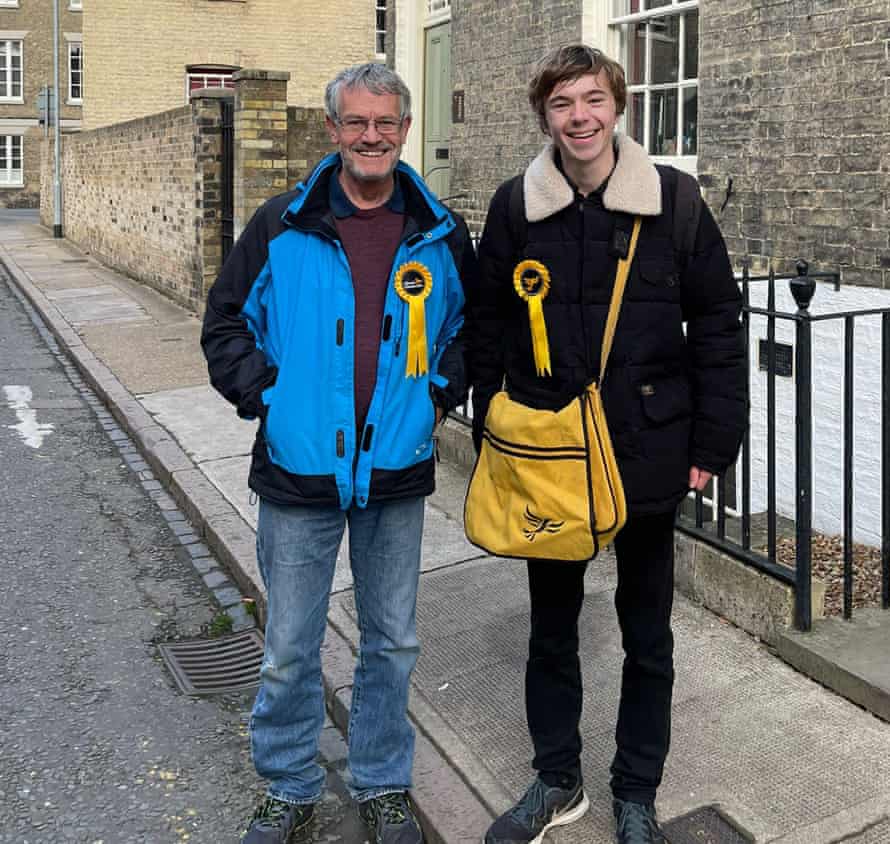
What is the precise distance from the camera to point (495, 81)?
9617 millimetres

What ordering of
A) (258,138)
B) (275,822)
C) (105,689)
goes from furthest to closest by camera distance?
(258,138) → (105,689) → (275,822)

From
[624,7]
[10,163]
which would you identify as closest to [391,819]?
[624,7]

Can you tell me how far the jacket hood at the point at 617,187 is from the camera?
9.37ft

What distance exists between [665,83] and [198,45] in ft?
73.1

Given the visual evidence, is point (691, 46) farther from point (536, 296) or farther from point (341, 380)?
Answer: point (341, 380)

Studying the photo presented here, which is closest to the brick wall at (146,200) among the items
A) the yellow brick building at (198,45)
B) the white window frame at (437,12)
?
the yellow brick building at (198,45)

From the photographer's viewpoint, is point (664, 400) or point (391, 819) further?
point (391, 819)

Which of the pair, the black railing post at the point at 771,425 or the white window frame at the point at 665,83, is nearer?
the black railing post at the point at 771,425

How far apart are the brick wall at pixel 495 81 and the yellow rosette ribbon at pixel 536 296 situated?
5810 millimetres

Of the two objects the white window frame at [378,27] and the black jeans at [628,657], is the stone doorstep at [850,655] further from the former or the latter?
the white window frame at [378,27]

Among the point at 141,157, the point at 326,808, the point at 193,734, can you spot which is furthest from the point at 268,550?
the point at 141,157

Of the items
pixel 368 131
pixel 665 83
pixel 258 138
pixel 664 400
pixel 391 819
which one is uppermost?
pixel 258 138

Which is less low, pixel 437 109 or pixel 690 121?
pixel 437 109

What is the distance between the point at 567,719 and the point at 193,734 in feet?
4.99
